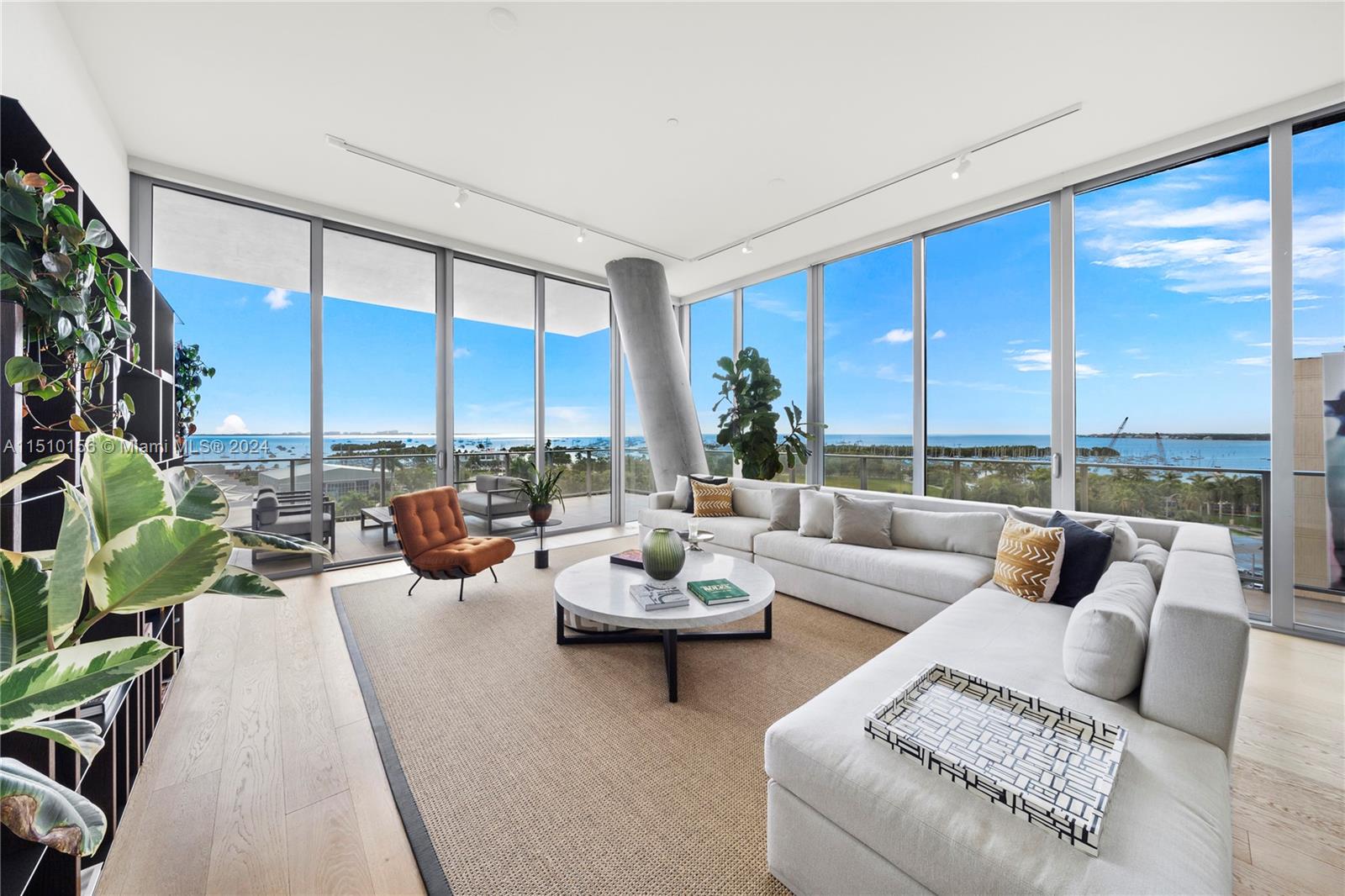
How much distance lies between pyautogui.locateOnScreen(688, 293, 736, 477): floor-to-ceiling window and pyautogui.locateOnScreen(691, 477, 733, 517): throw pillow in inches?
63.7

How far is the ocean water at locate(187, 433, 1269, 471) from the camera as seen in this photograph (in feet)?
11.2

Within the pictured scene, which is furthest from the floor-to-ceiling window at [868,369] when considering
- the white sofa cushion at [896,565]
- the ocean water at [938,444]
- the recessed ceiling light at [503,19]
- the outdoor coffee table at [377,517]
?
the outdoor coffee table at [377,517]

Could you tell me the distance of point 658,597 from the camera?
2516mm

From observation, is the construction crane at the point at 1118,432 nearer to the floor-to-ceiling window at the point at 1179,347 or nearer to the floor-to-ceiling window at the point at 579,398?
the floor-to-ceiling window at the point at 1179,347

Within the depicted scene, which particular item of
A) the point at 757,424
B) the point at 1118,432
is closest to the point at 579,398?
the point at 757,424

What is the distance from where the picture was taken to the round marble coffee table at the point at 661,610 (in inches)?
92.1

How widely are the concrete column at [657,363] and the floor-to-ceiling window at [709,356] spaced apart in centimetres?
78

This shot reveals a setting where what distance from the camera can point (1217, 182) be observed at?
3.44m

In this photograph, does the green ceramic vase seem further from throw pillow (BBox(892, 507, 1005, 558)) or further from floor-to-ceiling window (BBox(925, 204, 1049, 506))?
floor-to-ceiling window (BBox(925, 204, 1049, 506))

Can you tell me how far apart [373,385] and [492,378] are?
1.11 metres

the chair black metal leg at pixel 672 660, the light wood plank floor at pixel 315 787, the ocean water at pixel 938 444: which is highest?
the ocean water at pixel 938 444

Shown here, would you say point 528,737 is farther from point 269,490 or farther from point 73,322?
point 269,490

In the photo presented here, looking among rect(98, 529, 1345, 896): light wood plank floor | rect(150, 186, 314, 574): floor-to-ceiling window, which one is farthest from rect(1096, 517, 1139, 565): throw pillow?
rect(150, 186, 314, 574): floor-to-ceiling window

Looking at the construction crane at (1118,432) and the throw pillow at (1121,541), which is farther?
the construction crane at (1118,432)
